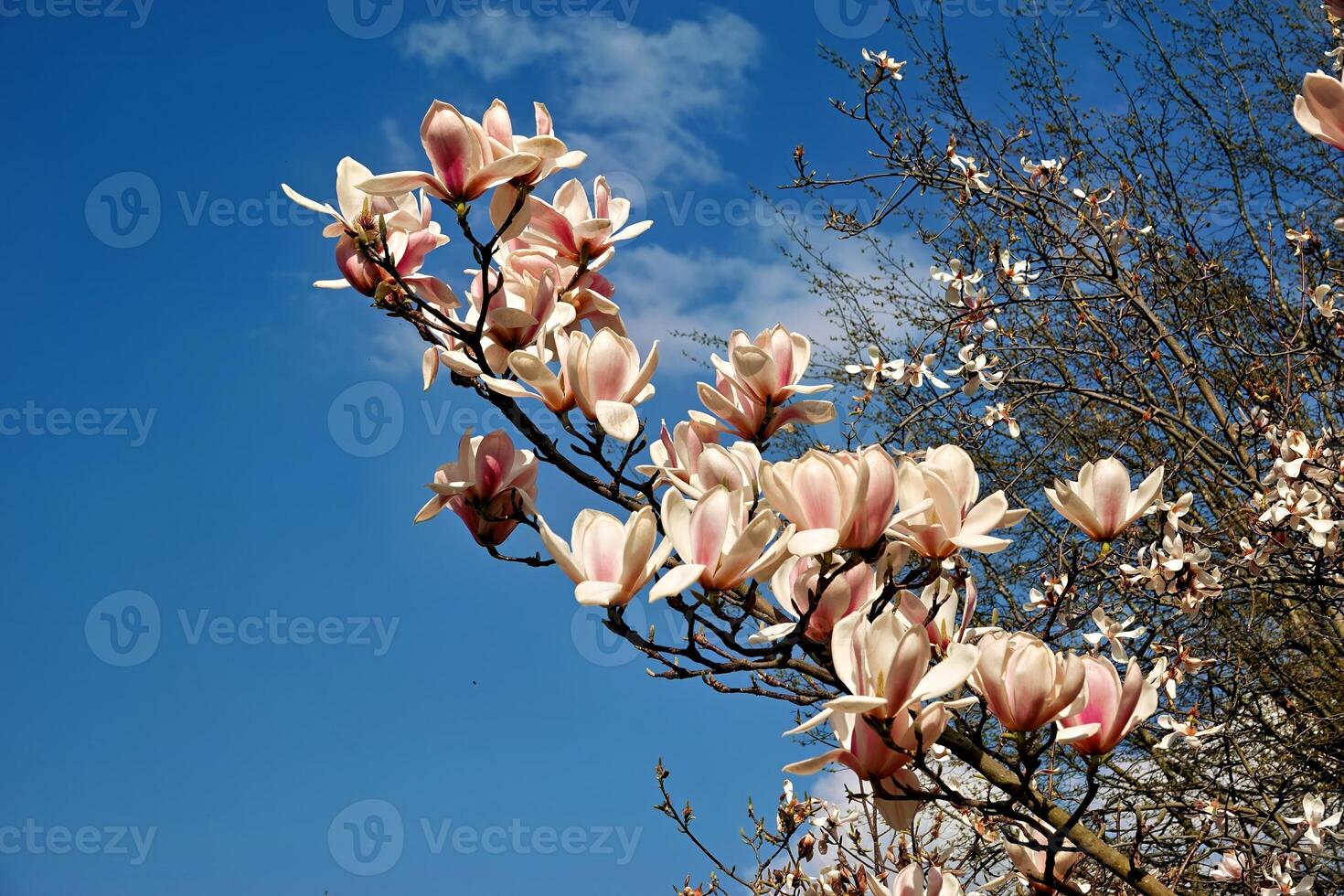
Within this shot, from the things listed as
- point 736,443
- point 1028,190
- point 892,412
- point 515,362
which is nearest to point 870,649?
point 736,443

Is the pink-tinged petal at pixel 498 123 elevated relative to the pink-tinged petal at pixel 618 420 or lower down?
elevated

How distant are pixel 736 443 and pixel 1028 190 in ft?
9.24

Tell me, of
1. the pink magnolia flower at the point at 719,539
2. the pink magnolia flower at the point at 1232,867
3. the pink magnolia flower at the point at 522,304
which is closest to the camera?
the pink magnolia flower at the point at 719,539

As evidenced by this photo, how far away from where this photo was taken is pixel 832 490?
1059 millimetres

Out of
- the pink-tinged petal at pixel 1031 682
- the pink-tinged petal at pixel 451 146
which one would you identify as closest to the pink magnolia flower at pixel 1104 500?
the pink-tinged petal at pixel 1031 682

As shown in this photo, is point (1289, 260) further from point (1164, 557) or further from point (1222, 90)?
point (1164, 557)

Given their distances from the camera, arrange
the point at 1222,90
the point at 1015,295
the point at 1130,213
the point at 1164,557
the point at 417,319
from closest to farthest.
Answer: the point at 417,319
the point at 1164,557
the point at 1015,295
the point at 1130,213
the point at 1222,90

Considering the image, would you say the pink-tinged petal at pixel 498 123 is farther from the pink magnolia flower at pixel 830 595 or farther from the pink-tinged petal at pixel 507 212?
the pink magnolia flower at pixel 830 595

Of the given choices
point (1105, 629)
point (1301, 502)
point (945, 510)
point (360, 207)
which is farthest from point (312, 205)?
point (1301, 502)

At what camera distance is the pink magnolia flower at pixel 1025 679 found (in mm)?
1028

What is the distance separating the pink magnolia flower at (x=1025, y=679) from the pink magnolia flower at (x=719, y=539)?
0.23 metres

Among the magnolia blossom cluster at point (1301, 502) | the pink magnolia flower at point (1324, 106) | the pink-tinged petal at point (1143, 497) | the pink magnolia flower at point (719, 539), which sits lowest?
the pink magnolia flower at point (719, 539)

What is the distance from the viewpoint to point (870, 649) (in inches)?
38.3

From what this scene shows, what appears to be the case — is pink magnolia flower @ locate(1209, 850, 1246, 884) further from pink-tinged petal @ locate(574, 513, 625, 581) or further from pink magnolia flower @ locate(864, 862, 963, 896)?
pink-tinged petal @ locate(574, 513, 625, 581)
